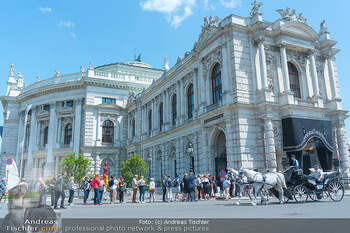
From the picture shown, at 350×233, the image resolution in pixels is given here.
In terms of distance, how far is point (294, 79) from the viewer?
88.8 ft

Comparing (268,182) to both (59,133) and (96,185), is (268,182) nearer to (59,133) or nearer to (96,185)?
(96,185)

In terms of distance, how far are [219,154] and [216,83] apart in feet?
21.8

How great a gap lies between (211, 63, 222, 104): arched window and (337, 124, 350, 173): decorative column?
11.2 meters

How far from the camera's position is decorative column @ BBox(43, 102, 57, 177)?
1837 inches

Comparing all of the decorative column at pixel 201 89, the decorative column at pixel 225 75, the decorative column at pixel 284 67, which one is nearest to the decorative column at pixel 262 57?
the decorative column at pixel 284 67

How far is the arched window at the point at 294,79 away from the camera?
1051 inches

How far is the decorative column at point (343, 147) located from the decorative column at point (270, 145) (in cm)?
790

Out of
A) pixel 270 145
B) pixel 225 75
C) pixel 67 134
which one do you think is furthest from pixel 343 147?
pixel 67 134

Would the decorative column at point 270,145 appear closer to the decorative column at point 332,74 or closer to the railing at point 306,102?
the railing at point 306,102

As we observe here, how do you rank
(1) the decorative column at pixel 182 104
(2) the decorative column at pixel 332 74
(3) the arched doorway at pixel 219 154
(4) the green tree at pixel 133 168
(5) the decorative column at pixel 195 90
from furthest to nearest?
(1) the decorative column at pixel 182 104 < (4) the green tree at pixel 133 168 < (5) the decorative column at pixel 195 90 < (2) the decorative column at pixel 332 74 < (3) the arched doorway at pixel 219 154

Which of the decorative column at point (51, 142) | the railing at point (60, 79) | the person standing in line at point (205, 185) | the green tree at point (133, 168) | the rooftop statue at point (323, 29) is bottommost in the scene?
the person standing in line at point (205, 185)

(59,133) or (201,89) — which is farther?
(59,133)

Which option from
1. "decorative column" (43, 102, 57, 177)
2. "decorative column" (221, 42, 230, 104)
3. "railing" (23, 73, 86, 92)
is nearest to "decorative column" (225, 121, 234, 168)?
"decorative column" (221, 42, 230, 104)

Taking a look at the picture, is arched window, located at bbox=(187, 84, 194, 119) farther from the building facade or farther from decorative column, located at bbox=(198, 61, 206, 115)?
decorative column, located at bbox=(198, 61, 206, 115)
